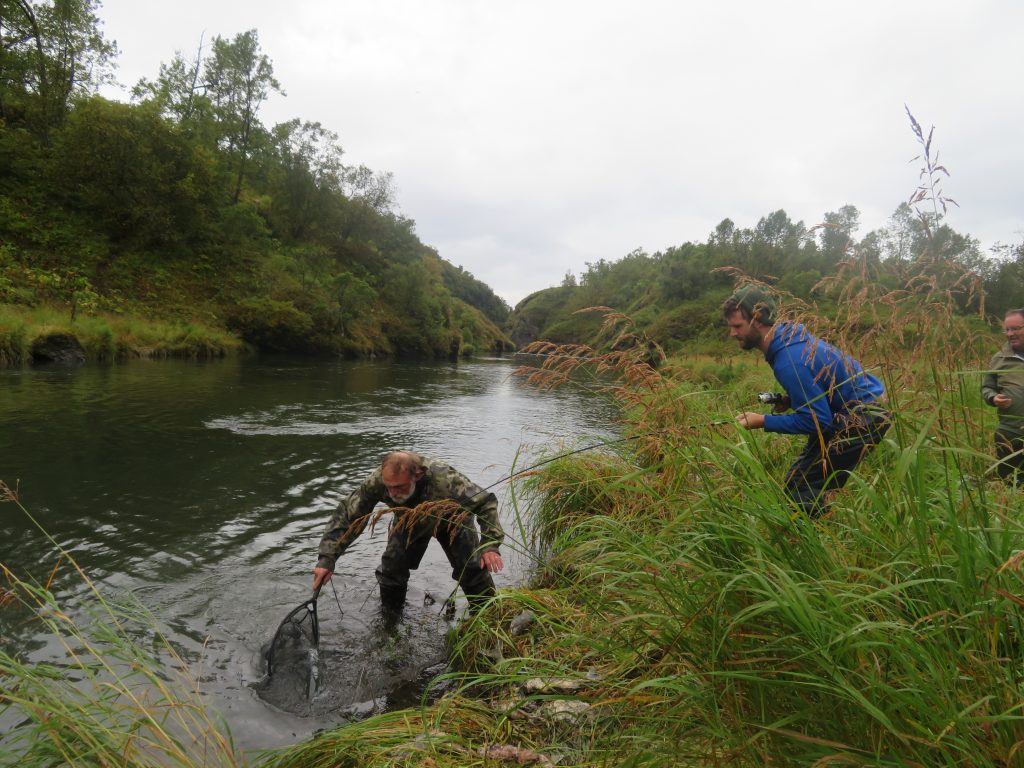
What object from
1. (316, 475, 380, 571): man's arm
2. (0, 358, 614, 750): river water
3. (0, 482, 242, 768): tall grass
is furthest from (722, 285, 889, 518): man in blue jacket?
(0, 482, 242, 768): tall grass

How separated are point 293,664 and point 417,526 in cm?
137

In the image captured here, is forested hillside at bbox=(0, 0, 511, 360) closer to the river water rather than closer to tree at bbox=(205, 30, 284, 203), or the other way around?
tree at bbox=(205, 30, 284, 203)

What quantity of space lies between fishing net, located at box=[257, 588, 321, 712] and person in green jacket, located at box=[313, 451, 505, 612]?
0.93ft

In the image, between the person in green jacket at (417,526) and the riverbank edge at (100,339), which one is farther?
the riverbank edge at (100,339)

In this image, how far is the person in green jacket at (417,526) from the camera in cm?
407

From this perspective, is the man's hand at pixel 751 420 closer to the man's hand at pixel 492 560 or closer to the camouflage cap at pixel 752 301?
the camouflage cap at pixel 752 301

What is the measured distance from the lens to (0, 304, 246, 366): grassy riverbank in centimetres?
1614

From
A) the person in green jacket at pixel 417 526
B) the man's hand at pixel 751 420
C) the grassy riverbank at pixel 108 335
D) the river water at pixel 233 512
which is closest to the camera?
the man's hand at pixel 751 420

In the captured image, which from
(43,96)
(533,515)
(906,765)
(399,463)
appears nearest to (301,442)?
(533,515)

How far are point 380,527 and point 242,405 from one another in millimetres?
9411

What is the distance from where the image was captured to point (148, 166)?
30.9 meters

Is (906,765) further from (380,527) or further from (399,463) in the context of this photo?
(380,527)

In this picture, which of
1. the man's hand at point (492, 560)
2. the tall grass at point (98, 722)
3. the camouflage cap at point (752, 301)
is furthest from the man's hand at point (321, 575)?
the camouflage cap at point (752, 301)

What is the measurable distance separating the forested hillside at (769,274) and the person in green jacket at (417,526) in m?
1.74
